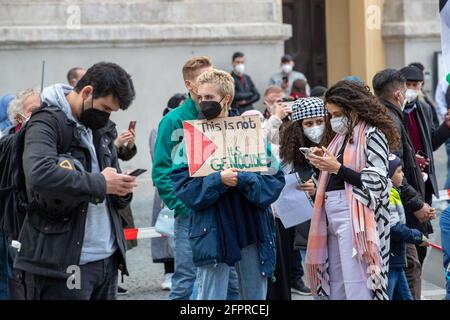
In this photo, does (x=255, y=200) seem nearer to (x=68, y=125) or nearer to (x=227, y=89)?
(x=227, y=89)

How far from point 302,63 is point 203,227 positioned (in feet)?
41.3

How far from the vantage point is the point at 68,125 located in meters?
5.43

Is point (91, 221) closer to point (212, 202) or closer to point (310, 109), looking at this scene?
point (212, 202)

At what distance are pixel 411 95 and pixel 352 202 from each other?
2781mm

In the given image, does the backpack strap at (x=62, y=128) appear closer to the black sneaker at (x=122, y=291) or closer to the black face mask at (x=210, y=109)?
the black face mask at (x=210, y=109)

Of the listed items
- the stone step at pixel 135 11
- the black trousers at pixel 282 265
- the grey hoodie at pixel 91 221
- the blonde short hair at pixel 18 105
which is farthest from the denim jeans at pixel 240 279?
the stone step at pixel 135 11

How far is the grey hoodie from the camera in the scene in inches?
217

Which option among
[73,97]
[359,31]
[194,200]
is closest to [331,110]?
[194,200]

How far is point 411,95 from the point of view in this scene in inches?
354

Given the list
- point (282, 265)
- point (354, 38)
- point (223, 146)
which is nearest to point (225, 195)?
point (223, 146)

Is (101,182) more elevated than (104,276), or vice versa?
(101,182)

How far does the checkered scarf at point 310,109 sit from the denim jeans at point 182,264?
123cm

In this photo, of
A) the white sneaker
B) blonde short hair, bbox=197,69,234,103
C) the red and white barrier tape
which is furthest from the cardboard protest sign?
the white sneaker

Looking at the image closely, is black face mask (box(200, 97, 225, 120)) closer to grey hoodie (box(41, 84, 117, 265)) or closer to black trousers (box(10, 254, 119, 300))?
grey hoodie (box(41, 84, 117, 265))
